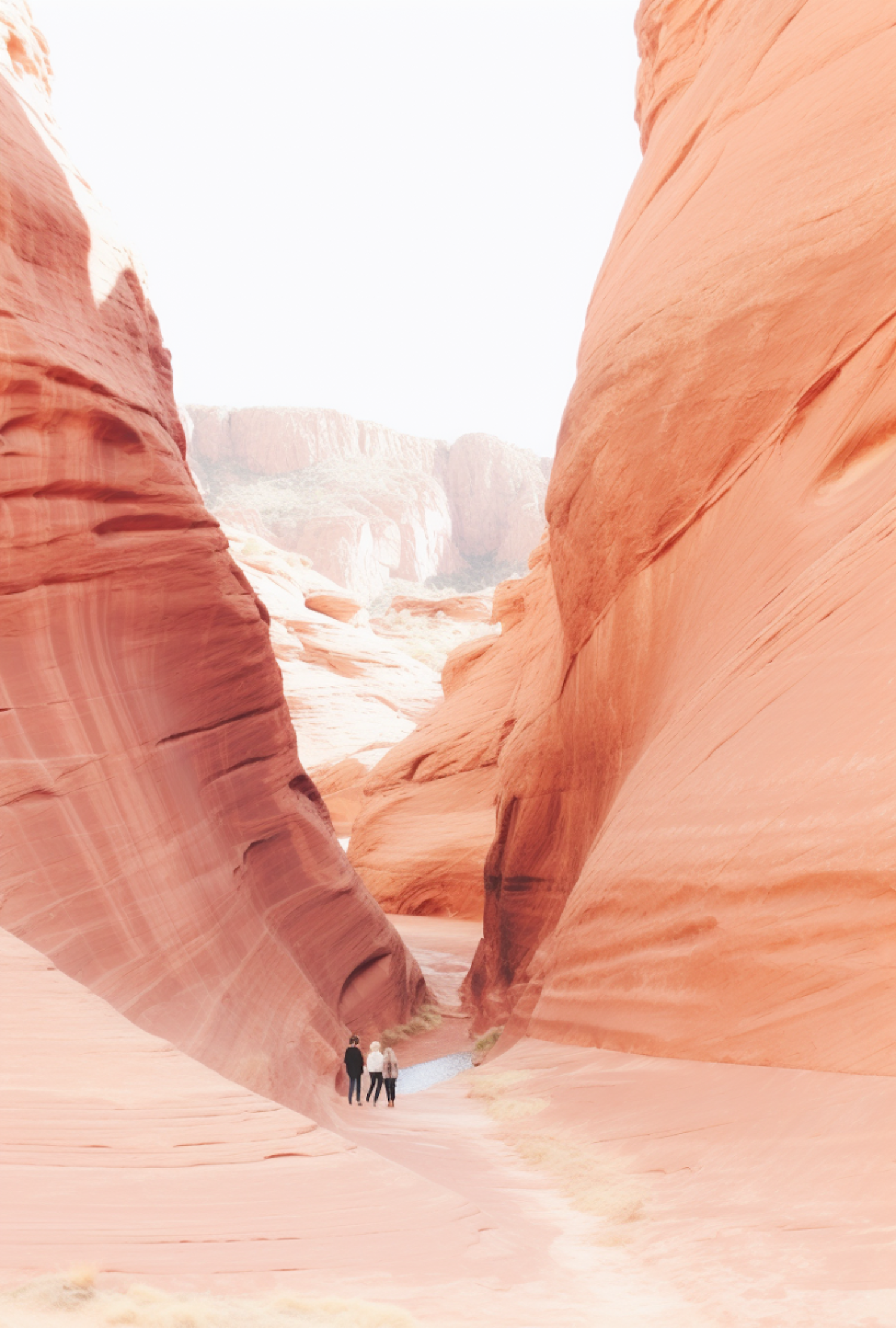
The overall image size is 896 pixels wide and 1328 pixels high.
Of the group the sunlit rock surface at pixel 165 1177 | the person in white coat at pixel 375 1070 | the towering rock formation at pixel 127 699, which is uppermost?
the towering rock formation at pixel 127 699

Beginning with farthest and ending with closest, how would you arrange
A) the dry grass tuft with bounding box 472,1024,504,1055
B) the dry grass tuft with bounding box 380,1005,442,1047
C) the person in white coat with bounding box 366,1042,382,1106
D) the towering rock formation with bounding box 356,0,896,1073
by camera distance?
the dry grass tuft with bounding box 380,1005,442,1047 < the dry grass tuft with bounding box 472,1024,504,1055 < the person in white coat with bounding box 366,1042,382,1106 < the towering rock formation with bounding box 356,0,896,1073

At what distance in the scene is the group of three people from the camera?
31.2 ft

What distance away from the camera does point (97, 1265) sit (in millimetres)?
3475

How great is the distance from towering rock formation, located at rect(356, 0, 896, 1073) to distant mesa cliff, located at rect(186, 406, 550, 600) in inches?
2884

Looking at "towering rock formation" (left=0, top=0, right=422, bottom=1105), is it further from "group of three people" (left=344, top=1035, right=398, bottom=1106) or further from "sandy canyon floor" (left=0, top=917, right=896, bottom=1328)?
"sandy canyon floor" (left=0, top=917, right=896, bottom=1328)

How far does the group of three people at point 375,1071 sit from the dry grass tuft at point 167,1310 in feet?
19.5

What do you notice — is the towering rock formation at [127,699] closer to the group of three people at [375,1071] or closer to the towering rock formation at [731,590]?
the group of three people at [375,1071]

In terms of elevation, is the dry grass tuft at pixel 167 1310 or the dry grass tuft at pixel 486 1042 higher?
the dry grass tuft at pixel 486 1042

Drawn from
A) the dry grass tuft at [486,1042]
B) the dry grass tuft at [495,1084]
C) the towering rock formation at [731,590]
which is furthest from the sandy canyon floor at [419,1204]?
the dry grass tuft at [486,1042]

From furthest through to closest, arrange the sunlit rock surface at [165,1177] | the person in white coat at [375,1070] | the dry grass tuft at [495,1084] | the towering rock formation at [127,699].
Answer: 1. the person in white coat at [375,1070]
2. the towering rock formation at [127,699]
3. the dry grass tuft at [495,1084]
4. the sunlit rock surface at [165,1177]

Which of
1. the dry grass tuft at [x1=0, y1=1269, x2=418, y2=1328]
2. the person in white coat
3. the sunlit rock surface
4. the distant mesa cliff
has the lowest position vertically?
the dry grass tuft at [x1=0, y1=1269, x2=418, y2=1328]

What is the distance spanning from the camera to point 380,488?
92812 millimetres

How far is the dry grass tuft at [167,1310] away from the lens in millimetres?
3055

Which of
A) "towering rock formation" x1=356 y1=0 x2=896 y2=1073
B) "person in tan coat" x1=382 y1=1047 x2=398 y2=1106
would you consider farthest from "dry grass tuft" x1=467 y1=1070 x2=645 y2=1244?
"person in tan coat" x1=382 y1=1047 x2=398 y2=1106
